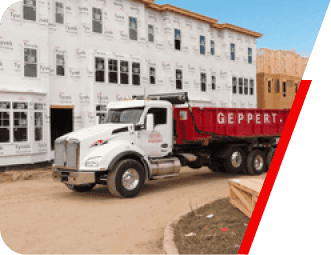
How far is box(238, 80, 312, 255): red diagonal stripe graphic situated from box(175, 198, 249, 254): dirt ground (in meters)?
1.47

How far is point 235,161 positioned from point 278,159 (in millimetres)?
10167

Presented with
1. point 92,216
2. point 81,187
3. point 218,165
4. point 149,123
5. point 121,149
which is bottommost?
point 92,216

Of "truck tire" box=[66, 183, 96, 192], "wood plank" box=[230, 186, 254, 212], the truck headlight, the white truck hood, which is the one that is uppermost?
the white truck hood

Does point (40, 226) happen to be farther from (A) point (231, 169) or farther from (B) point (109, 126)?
(A) point (231, 169)

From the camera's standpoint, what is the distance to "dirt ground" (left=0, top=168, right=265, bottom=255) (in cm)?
584

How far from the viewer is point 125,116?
10.9m

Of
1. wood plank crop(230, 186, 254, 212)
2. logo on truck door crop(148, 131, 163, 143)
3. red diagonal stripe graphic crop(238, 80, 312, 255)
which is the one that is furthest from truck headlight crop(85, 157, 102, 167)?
red diagonal stripe graphic crop(238, 80, 312, 255)

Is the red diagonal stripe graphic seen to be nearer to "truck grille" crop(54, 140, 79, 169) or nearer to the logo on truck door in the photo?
"truck grille" crop(54, 140, 79, 169)

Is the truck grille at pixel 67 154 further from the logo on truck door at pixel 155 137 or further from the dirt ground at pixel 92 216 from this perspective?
the logo on truck door at pixel 155 137

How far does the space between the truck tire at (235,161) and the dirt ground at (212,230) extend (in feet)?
18.6

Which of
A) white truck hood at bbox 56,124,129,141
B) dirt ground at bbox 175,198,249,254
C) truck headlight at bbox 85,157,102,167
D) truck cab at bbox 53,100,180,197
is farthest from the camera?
white truck hood at bbox 56,124,129,141

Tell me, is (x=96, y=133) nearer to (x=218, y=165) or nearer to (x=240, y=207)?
(x=240, y=207)

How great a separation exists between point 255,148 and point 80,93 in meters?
10.3

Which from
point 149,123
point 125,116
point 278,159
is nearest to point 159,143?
point 149,123
